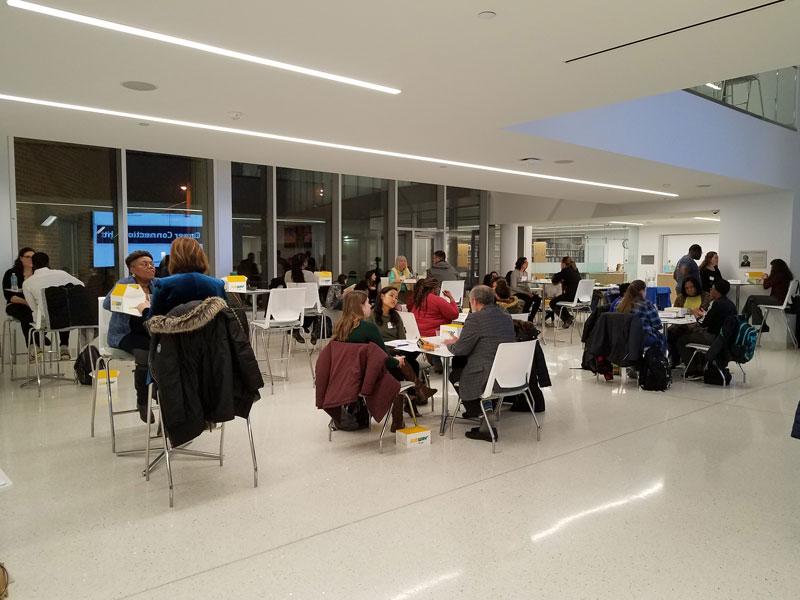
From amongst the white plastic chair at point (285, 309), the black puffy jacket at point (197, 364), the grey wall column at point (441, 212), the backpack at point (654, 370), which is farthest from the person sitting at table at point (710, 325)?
the grey wall column at point (441, 212)

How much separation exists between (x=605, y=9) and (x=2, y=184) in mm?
7821

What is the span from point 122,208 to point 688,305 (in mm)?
8870

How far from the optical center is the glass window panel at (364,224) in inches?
508

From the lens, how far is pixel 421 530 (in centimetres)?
308

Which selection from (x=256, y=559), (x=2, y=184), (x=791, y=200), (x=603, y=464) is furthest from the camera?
(x=791, y=200)

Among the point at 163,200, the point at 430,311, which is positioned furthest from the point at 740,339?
the point at 163,200

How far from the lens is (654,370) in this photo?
6.25m

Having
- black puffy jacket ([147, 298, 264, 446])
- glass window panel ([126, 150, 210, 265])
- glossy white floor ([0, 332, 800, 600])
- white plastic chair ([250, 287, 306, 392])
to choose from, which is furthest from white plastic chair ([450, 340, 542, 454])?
glass window panel ([126, 150, 210, 265])

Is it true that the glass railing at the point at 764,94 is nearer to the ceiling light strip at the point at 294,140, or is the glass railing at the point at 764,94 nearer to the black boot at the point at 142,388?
the ceiling light strip at the point at 294,140

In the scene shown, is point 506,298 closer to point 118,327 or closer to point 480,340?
point 480,340

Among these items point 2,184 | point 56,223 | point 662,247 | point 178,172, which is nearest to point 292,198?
point 178,172

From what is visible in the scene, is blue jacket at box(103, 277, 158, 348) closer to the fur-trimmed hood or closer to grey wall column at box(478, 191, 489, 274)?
the fur-trimmed hood

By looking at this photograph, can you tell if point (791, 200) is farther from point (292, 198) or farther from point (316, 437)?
point (316, 437)

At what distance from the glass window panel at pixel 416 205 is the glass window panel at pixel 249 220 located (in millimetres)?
3635
